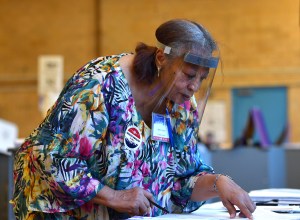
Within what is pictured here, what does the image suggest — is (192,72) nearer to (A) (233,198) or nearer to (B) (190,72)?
(B) (190,72)

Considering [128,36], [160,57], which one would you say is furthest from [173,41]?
[128,36]

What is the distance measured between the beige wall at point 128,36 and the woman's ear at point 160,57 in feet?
40.2

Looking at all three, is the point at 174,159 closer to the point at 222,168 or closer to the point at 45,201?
the point at 45,201

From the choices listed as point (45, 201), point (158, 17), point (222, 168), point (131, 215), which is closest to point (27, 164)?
point (45, 201)

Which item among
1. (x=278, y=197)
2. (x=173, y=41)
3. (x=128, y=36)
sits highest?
(x=128, y=36)

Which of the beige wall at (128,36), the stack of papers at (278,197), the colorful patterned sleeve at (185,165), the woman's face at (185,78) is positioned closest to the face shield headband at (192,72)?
the woman's face at (185,78)

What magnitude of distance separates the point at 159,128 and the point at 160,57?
0.81 ft

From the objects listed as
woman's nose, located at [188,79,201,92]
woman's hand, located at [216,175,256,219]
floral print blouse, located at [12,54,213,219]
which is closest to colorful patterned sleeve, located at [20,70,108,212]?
floral print blouse, located at [12,54,213,219]

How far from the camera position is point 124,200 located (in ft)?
7.72

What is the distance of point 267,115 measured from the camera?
1575 cm

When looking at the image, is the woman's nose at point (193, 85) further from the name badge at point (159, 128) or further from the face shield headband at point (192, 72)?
the name badge at point (159, 128)

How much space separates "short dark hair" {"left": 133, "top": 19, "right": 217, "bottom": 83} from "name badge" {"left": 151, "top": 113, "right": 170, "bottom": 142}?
0.46 feet

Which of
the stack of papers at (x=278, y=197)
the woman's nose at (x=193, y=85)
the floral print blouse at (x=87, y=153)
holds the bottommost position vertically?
the stack of papers at (x=278, y=197)

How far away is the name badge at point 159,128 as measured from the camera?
252 centimetres
